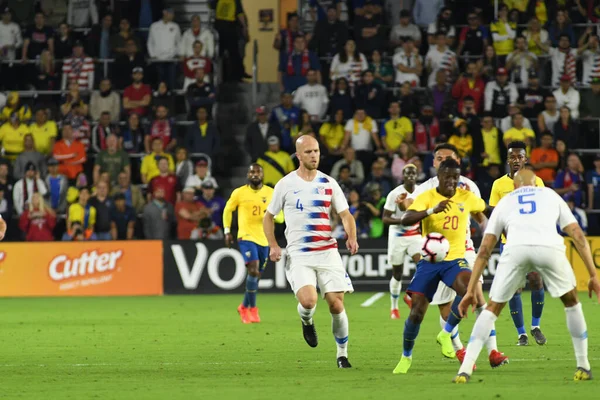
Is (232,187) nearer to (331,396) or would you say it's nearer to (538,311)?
(538,311)

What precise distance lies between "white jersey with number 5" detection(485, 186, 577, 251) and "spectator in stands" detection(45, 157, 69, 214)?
17.6m

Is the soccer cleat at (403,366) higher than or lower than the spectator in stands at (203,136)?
lower

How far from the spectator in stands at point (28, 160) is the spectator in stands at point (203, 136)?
334 cm

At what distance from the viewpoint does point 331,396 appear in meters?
9.99

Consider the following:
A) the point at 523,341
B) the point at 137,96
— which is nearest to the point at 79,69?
the point at 137,96

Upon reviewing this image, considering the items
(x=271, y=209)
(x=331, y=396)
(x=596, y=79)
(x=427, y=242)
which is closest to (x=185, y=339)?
(x=271, y=209)

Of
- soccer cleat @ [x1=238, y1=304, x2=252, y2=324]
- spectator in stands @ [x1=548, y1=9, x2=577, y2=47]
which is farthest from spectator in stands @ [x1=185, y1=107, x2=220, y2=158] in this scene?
soccer cleat @ [x1=238, y1=304, x2=252, y2=324]

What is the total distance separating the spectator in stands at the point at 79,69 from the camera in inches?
1141

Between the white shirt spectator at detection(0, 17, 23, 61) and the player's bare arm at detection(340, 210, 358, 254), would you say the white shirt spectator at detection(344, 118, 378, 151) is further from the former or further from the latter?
the player's bare arm at detection(340, 210, 358, 254)

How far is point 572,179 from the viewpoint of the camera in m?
25.5

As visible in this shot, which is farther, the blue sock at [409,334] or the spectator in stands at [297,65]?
the spectator in stands at [297,65]

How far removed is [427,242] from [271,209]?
1.93 meters

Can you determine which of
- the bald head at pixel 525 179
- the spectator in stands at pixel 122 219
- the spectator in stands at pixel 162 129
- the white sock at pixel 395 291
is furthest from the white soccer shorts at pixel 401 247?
the spectator in stands at pixel 162 129

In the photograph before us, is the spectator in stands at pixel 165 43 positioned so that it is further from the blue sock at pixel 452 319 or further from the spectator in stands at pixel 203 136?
the blue sock at pixel 452 319
